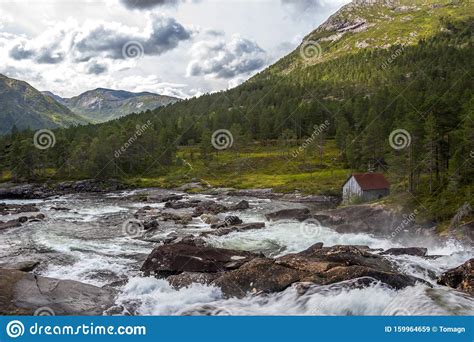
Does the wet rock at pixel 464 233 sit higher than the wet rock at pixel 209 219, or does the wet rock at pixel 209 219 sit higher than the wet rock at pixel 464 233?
the wet rock at pixel 464 233

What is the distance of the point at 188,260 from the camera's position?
2636 cm

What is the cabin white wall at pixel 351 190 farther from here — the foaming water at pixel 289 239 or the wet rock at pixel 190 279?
the wet rock at pixel 190 279

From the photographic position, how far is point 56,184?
101 meters

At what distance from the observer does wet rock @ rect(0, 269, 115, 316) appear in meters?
18.7

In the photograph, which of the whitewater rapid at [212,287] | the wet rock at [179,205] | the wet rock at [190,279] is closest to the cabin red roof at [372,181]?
the whitewater rapid at [212,287]

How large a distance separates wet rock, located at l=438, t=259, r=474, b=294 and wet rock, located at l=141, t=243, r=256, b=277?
12.3 meters

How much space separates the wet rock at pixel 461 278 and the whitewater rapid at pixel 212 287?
0.83m

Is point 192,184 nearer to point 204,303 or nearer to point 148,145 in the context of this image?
point 148,145

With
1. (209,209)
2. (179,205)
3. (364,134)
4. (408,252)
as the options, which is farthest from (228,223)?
(364,134)

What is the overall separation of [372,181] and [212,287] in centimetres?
4448

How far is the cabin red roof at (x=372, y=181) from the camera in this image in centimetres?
6000

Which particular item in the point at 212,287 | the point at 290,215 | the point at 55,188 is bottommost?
the point at 290,215

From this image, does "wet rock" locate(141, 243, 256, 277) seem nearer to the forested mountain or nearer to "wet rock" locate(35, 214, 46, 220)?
the forested mountain

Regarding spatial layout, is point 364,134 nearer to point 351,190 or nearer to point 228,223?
point 351,190
